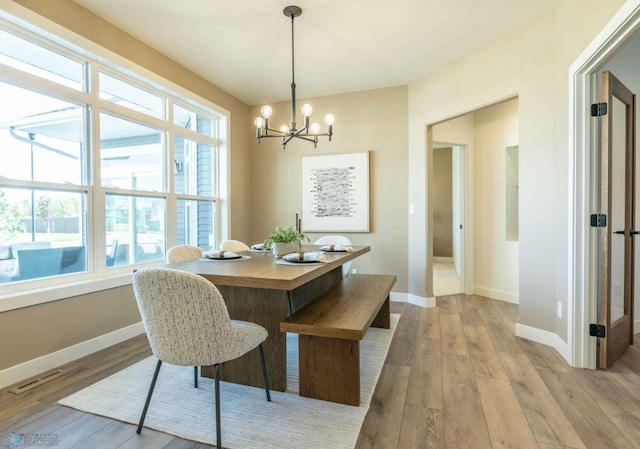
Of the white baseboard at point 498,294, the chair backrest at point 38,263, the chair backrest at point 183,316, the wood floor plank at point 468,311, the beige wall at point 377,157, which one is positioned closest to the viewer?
the chair backrest at point 183,316

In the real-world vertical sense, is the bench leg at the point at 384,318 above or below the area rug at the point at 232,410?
above

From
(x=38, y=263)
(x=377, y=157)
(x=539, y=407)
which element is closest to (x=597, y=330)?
(x=539, y=407)

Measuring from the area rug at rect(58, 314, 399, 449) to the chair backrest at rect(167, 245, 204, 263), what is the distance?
804mm

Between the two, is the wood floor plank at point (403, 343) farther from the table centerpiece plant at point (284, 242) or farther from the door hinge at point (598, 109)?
the door hinge at point (598, 109)

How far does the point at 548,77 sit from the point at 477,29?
0.79 metres

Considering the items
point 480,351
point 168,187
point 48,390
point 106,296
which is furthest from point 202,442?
point 168,187

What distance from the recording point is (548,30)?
2.68 meters

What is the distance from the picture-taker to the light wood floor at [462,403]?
154 cm

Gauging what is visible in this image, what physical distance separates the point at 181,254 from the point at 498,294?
12.9 feet

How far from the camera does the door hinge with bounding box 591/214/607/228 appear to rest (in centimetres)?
220

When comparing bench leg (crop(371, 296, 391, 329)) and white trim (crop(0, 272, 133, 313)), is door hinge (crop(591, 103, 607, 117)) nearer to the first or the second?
bench leg (crop(371, 296, 391, 329))

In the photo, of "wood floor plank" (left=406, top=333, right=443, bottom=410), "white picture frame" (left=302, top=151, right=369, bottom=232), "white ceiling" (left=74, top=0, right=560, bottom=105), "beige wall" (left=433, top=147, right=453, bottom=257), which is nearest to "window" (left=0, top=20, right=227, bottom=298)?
"white ceiling" (left=74, top=0, right=560, bottom=105)

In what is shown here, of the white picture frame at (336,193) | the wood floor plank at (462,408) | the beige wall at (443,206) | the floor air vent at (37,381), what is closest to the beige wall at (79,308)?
the floor air vent at (37,381)

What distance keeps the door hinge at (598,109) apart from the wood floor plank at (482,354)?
190cm
